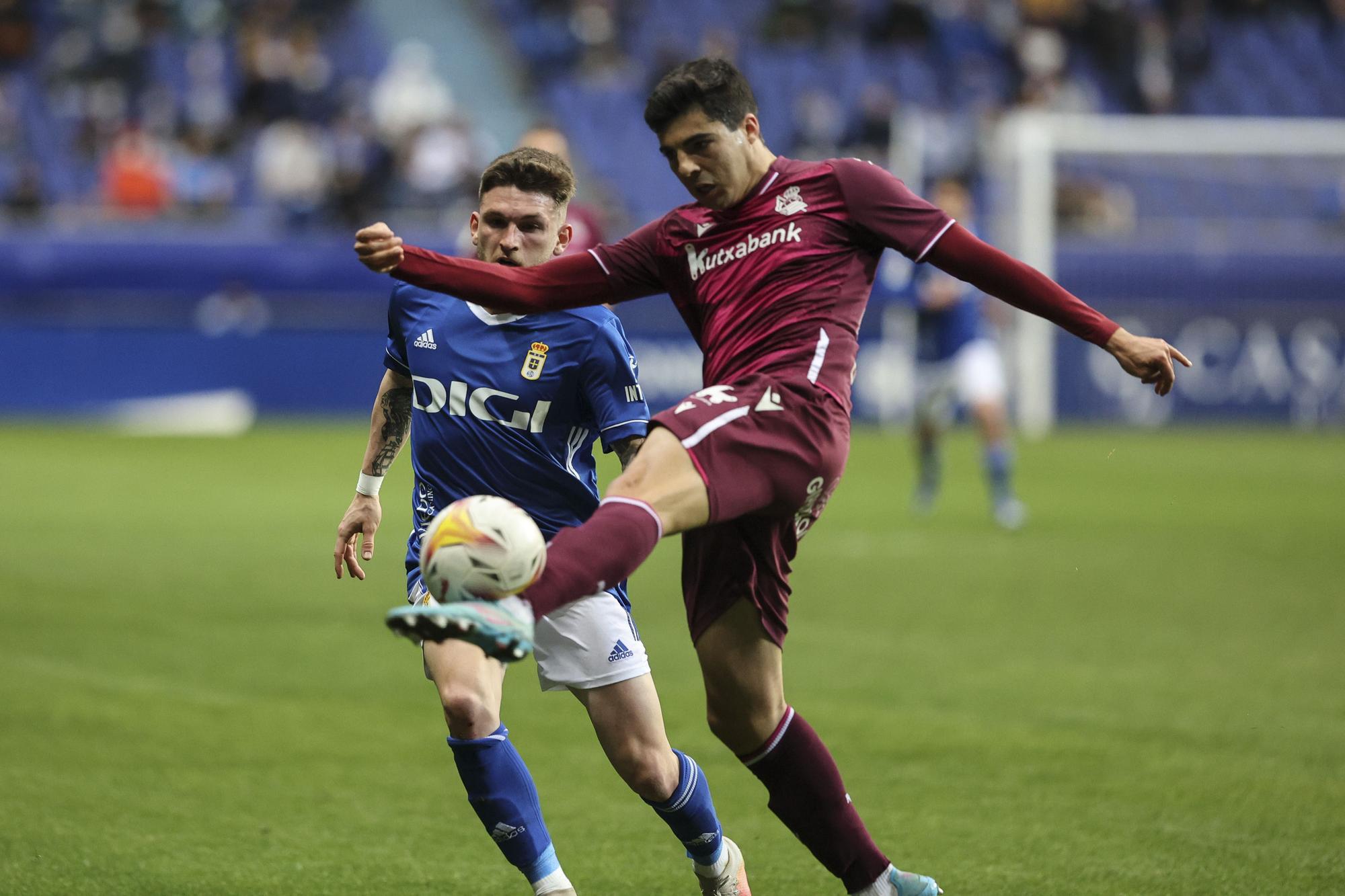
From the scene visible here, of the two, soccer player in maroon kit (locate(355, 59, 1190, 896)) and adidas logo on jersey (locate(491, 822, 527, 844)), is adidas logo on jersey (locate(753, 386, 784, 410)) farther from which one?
adidas logo on jersey (locate(491, 822, 527, 844))

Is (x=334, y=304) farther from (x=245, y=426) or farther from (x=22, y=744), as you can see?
(x=22, y=744)

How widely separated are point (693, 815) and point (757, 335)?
126 cm

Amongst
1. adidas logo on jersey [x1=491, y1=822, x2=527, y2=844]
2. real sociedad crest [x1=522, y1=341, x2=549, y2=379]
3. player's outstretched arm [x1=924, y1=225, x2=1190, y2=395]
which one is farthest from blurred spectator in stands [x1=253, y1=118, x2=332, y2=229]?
player's outstretched arm [x1=924, y1=225, x2=1190, y2=395]

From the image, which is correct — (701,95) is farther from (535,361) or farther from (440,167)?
(440,167)

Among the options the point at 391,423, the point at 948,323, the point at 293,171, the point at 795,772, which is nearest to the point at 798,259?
the point at 795,772

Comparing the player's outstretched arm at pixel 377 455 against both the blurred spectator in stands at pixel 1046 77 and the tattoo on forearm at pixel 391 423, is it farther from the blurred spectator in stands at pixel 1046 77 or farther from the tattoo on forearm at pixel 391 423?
the blurred spectator in stands at pixel 1046 77

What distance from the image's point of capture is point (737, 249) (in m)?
4.15

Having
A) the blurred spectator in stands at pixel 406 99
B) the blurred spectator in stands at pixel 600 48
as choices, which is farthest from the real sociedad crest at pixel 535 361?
the blurred spectator in stands at pixel 600 48

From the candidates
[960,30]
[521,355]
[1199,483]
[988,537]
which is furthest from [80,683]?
[960,30]

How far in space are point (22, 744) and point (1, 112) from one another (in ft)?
59.0

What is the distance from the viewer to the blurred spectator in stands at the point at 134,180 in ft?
68.9

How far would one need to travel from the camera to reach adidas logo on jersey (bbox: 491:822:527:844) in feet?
13.9

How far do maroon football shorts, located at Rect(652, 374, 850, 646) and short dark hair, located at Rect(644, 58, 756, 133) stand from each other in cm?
63

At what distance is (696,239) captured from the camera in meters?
4.22
